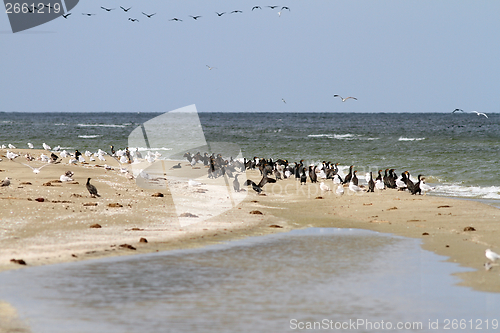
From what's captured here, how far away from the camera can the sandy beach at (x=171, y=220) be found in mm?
9148

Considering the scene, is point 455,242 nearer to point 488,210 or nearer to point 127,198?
point 488,210

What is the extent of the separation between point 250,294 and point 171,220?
5.58 metres

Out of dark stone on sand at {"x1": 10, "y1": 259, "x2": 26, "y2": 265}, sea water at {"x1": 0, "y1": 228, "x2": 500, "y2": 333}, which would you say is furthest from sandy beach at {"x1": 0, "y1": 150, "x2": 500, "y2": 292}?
sea water at {"x1": 0, "y1": 228, "x2": 500, "y2": 333}

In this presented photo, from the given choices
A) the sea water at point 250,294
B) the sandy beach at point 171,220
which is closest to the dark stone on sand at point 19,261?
the sandy beach at point 171,220

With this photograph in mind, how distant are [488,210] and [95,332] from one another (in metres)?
11.9

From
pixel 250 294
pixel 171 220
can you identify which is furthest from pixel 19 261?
pixel 171 220

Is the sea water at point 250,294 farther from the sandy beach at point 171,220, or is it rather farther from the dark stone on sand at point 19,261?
the sandy beach at point 171,220

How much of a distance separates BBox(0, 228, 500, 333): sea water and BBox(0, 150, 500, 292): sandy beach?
0.64 m

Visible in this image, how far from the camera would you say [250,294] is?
22.9 ft

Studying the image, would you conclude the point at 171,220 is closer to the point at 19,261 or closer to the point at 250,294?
the point at 19,261

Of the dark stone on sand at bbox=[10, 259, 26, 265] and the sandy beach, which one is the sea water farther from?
the sandy beach

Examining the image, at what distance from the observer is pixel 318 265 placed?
8688 mm

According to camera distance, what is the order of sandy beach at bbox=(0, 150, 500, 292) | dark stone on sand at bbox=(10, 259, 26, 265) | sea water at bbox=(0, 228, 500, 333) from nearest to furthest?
sea water at bbox=(0, 228, 500, 333)
dark stone on sand at bbox=(10, 259, 26, 265)
sandy beach at bbox=(0, 150, 500, 292)

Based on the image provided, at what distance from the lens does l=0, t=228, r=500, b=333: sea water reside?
594 centimetres
